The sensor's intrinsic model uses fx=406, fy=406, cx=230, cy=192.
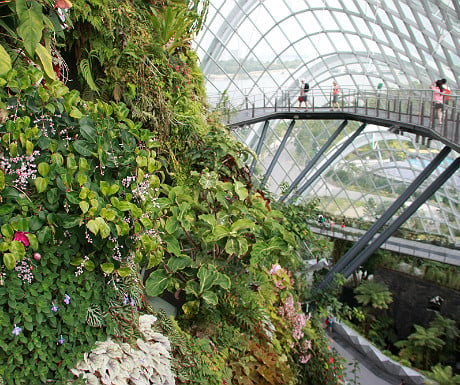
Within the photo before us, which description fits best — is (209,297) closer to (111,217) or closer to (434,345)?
(111,217)

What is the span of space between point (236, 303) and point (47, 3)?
12.5 feet

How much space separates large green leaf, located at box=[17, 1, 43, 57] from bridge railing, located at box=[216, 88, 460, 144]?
19.5ft

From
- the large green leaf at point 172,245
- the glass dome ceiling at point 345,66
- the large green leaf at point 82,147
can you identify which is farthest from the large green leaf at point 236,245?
the glass dome ceiling at point 345,66

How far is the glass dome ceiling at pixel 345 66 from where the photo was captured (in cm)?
1614

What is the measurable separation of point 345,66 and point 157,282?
23.6 metres

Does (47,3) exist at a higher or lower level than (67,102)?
higher

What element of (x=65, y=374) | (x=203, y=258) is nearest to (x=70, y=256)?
(x=65, y=374)

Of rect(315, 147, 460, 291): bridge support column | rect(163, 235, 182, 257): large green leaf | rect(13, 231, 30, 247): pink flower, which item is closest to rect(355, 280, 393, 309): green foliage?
rect(315, 147, 460, 291): bridge support column

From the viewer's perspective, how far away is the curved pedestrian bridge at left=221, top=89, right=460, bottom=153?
1021 centimetres

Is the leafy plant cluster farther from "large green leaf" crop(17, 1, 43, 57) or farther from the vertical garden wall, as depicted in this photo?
"large green leaf" crop(17, 1, 43, 57)

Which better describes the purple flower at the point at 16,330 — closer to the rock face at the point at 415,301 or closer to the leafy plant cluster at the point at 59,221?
the leafy plant cluster at the point at 59,221

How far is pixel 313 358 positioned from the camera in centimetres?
722

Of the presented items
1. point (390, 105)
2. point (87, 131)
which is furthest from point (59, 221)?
point (390, 105)

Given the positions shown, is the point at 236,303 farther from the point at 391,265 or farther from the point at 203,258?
the point at 391,265
